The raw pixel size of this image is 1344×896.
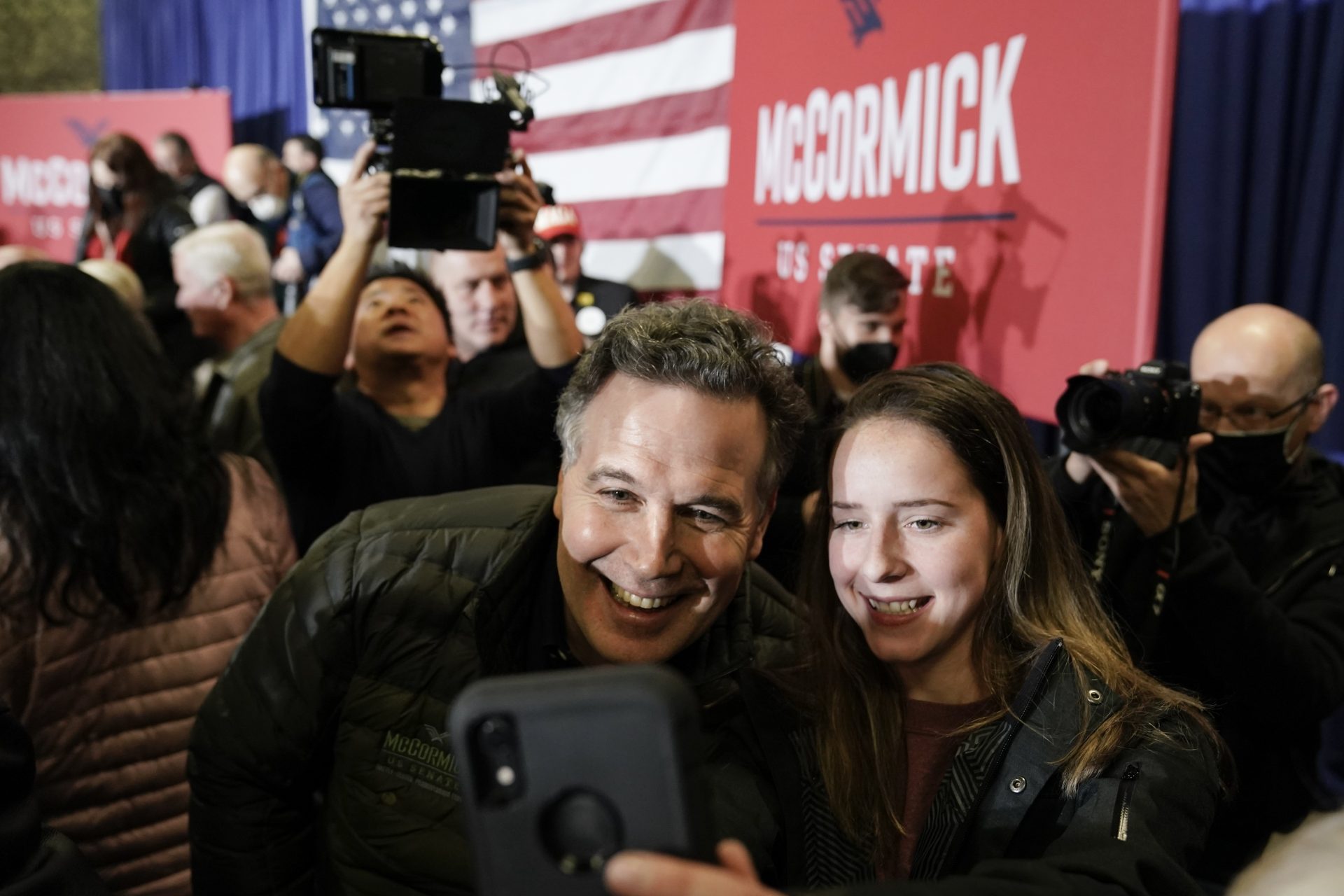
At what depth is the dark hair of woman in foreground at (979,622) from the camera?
1.39 meters

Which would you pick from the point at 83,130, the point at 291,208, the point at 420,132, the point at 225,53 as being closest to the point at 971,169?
the point at 420,132

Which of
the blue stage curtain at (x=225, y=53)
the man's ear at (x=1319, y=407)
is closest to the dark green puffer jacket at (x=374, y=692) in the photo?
the man's ear at (x=1319, y=407)

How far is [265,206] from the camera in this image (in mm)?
7035

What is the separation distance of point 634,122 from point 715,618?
12.6ft

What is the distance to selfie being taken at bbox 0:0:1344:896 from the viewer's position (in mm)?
1290

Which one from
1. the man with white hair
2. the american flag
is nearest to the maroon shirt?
the man with white hair

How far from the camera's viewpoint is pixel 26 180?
840cm

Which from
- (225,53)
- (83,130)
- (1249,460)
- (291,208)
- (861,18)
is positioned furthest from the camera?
(225,53)

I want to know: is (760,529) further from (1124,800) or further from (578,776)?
(578,776)

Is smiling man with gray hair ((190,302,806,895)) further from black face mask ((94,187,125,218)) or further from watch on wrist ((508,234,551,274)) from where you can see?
black face mask ((94,187,125,218))

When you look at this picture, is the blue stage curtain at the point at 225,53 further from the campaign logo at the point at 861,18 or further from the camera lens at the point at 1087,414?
the camera lens at the point at 1087,414

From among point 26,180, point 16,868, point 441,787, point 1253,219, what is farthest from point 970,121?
point 26,180

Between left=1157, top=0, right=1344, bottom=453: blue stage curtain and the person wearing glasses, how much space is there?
71cm

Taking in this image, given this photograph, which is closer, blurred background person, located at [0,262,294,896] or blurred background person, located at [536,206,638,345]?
blurred background person, located at [0,262,294,896]
